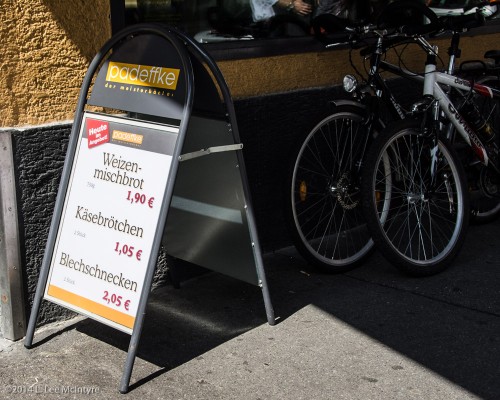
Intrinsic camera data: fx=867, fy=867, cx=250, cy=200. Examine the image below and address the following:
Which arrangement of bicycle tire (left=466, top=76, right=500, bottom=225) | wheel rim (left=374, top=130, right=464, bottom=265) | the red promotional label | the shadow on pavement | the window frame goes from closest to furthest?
the red promotional label
the shadow on pavement
the window frame
wheel rim (left=374, top=130, right=464, bottom=265)
bicycle tire (left=466, top=76, right=500, bottom=225)

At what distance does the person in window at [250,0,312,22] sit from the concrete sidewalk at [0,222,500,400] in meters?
1.50

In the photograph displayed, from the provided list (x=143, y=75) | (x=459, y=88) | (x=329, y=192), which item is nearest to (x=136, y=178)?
(x=143, y=75)

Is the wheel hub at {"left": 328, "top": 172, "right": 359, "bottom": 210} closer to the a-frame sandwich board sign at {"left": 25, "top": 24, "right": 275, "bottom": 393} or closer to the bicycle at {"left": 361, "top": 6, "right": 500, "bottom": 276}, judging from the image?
the bicycle at {"left": 361, "top": 6, "right": 500, "bottom": 276}

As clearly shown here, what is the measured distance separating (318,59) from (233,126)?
156cm

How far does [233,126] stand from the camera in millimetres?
3875

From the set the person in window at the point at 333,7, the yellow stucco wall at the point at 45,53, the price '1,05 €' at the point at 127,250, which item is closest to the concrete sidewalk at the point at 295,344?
the price '1,05 €' at the point at 127,250

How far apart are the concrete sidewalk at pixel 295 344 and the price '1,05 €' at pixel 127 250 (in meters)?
0.53

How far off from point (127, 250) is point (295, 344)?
3.05 ft

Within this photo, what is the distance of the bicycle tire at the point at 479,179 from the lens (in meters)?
5.66

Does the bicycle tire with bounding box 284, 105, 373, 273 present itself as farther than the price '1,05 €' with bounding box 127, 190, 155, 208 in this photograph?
Yes

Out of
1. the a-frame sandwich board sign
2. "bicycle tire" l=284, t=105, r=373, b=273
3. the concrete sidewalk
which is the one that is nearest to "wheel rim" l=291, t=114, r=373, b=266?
"bicycle tire" l=284, t=105, r=373, b=273

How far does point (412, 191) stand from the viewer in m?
4.91

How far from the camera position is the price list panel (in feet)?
11.7

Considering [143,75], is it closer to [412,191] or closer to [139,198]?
[139,198]
